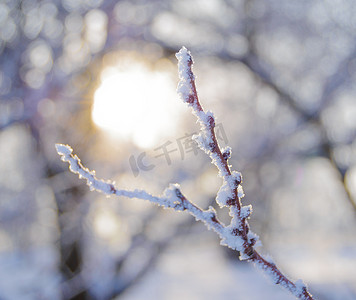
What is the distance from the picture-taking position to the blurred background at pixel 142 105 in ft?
11.5

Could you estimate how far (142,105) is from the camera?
427 centimetres

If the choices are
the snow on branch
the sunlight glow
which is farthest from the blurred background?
the snow on branch

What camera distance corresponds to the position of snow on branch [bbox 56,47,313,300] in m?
0.72

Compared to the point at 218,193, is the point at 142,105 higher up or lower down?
higher up

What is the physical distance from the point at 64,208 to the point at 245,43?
3327 mm

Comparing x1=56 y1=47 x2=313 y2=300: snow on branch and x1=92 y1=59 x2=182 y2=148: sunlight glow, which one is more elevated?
x1=92 y1=59 x2=182 y2=148: sunlight glow

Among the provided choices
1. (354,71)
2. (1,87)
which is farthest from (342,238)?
(1,87)

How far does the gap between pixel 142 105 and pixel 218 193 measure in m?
3.58

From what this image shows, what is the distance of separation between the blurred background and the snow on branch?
2167mm

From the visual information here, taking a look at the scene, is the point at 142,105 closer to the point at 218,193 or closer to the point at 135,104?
the point at 135,104

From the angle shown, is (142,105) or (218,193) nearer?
(218,193)

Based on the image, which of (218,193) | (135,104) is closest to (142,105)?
(135,104)

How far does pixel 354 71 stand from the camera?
13.5ft

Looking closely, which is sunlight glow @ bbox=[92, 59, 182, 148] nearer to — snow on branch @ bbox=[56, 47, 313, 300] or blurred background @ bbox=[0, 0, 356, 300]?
blurred background @ bbox=[0, 0, 356, 300]
